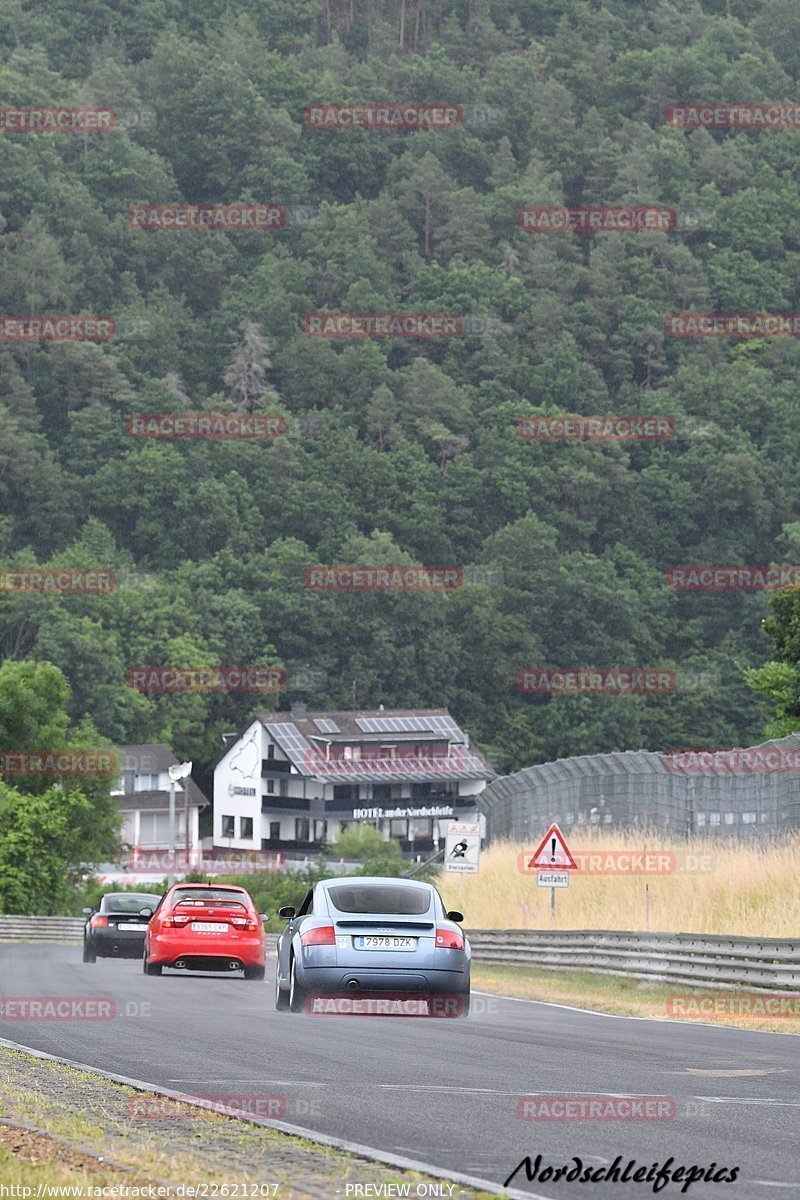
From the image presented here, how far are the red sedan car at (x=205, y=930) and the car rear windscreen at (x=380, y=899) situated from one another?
6367mm

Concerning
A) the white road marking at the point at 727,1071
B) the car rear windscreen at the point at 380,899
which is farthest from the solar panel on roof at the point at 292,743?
the white road marking at the point at 727,1071

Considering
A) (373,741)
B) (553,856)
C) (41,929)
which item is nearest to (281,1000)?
(553,856)

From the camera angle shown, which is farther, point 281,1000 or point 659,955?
point 659,955

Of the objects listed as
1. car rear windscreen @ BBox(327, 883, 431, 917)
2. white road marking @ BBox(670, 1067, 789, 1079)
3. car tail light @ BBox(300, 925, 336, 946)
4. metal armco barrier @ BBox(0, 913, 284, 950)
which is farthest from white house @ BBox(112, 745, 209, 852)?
white road marking @ BBox(670, 1067, 789, 1079)

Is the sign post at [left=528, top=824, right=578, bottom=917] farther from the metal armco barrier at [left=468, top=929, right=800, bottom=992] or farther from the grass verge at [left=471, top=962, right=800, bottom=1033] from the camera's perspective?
the grass verge at [left=471, top=962, right=800, bottom=1033]

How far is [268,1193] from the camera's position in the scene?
801 cm

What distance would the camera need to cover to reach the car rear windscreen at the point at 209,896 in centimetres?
2448

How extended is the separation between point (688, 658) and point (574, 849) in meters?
118

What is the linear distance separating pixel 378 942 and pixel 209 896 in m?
7.37

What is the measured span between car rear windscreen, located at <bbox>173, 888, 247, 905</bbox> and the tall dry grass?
5.88 metres

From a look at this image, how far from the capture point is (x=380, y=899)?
18.2m

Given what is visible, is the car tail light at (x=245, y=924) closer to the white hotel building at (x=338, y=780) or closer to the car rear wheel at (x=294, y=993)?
the car rear wheel at (x=294, y=993)

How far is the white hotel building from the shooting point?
12238cm

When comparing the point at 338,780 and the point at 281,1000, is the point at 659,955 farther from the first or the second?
the point at 338,780
